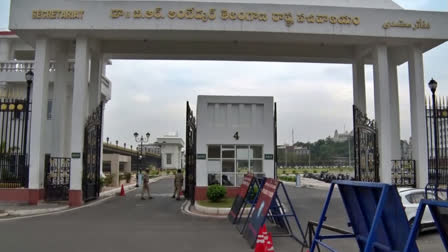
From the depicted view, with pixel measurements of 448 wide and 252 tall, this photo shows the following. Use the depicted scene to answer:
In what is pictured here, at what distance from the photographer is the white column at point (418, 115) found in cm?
1858

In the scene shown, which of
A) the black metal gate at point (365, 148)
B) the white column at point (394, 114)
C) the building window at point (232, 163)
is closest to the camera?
the black metal gate at point (365, 148)

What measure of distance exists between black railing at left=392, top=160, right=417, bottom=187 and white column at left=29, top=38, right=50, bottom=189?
16.1 metres

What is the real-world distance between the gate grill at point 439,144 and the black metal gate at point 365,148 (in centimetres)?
252

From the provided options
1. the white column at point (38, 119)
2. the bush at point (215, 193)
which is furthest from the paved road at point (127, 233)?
the white column at point (38, 119)

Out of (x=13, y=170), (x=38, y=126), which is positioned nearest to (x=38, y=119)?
(x=38, y=126)

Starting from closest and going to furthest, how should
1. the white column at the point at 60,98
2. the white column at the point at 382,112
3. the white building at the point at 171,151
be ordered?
the white column at the point at 382,112, the white column at the point at 60,98, the white building at the point at 171,151

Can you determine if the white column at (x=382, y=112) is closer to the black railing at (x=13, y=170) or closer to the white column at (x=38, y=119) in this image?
the white column at (x=38, y=119)

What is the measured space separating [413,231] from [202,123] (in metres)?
16.8

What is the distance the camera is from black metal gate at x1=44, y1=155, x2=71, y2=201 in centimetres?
1833

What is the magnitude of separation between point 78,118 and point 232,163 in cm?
769

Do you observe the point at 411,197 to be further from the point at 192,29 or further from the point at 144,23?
the point at 144,23

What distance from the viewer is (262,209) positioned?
986 cm

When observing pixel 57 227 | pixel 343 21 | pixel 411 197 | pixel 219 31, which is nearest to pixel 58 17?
pixel 219 31

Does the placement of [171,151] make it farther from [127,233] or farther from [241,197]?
[127,233]
